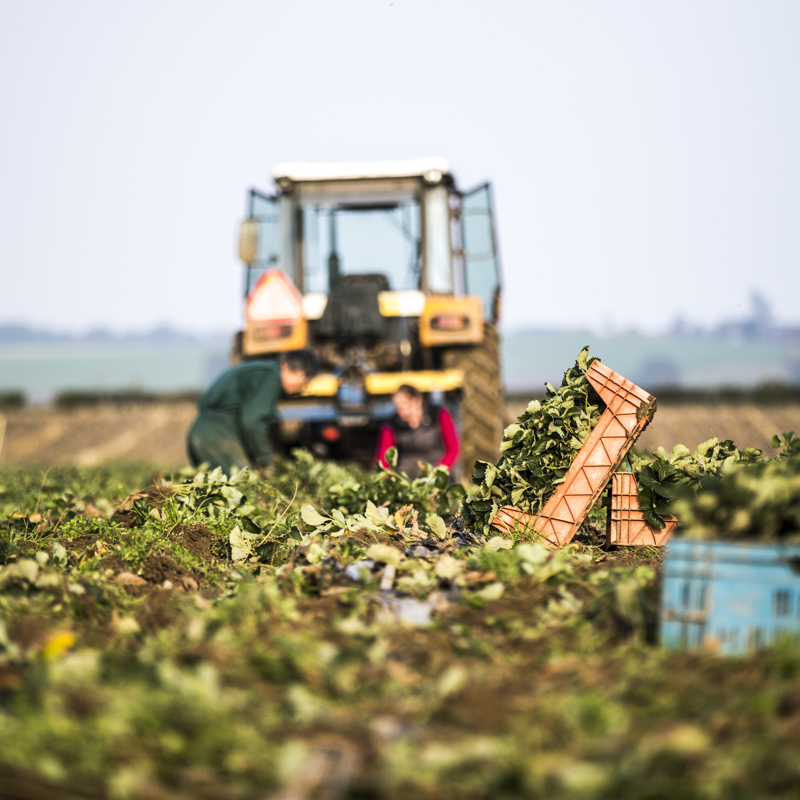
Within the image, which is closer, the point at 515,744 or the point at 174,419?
the point at 515,744

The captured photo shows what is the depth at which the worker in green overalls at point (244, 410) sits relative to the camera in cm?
600

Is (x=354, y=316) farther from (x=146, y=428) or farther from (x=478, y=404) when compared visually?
(x=146, y=428)

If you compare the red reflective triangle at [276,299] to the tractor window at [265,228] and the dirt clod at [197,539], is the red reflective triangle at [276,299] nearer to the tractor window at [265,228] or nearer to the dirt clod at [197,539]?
the tractor window at [265,228]

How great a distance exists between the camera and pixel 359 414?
752 cm


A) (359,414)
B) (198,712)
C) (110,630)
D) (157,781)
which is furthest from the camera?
(359,414)

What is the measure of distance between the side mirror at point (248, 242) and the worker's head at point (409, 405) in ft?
9.42

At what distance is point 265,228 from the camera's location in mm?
8789

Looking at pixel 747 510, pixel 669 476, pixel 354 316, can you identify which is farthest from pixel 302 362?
pixel 747 510

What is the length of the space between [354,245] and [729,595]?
23.0 feet

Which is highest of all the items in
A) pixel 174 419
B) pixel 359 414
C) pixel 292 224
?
pixel 292 224

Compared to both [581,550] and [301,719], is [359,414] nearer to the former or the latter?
[581,550]

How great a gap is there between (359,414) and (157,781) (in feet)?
19.5

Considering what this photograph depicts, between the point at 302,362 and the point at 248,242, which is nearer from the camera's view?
the point at 302,362

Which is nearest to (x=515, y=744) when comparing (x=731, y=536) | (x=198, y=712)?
(x=198, y=712)
